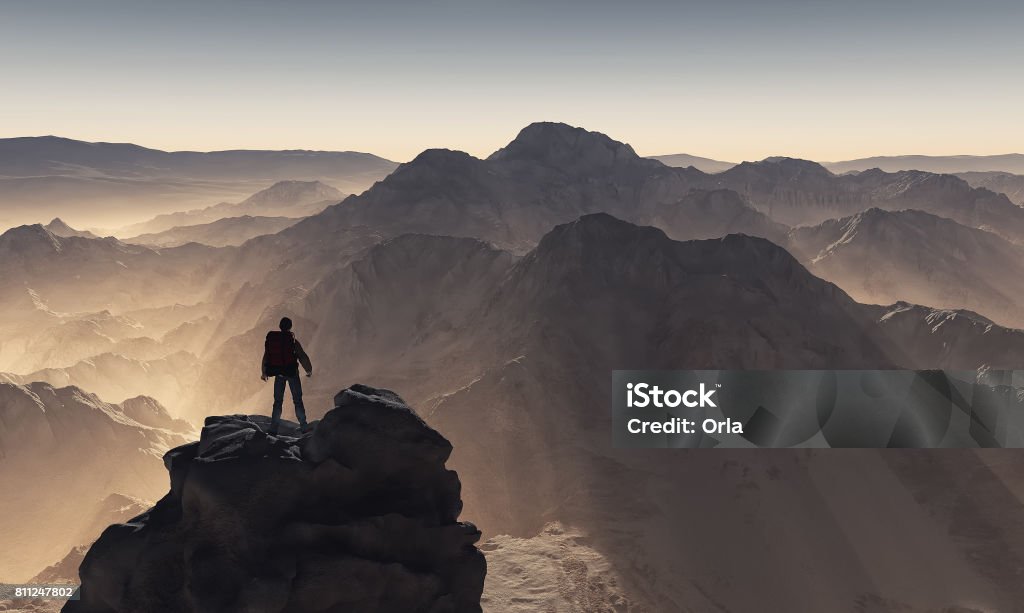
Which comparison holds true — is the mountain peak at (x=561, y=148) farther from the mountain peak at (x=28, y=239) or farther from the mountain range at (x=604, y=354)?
the mountain peak at (x=28, y=239)

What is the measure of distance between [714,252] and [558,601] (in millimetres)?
39310

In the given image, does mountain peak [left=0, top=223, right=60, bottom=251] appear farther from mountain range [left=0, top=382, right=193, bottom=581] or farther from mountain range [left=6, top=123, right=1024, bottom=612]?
mountain range [left=0, top=382, right=193, bottom=581]

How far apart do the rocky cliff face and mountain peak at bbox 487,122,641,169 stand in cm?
14265

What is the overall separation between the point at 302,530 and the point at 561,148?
153858 mm

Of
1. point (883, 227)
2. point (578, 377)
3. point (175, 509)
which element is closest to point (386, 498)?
point (175, 509)

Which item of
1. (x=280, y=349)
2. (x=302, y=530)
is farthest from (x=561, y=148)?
(x=302, y=530)

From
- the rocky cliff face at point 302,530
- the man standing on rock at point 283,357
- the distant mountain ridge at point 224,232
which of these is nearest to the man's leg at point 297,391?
the man standing on rock at point 283,357

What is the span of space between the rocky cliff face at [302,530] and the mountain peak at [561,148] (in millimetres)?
142655

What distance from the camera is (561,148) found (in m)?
162

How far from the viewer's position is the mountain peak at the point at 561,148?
158875mm

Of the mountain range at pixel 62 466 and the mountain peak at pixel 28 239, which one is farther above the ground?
the mountain peak at pixel 28 239

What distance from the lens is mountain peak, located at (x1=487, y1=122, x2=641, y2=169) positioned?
15888 centimetres

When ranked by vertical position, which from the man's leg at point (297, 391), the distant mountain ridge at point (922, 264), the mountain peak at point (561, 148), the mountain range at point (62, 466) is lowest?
the mountain range at point (62, 466)

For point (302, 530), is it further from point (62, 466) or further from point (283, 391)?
point (62, 466)
